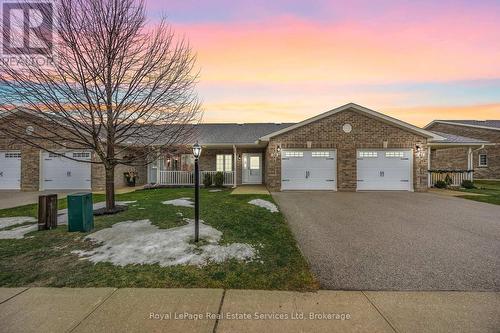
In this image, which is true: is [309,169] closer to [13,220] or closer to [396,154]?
[396,154]

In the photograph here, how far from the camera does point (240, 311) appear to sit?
8.79ft

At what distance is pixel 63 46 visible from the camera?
22.5ft

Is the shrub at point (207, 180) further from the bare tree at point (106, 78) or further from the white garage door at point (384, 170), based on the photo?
the white garage door at point (384, 170)

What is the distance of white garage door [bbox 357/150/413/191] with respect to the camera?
42.9 ft

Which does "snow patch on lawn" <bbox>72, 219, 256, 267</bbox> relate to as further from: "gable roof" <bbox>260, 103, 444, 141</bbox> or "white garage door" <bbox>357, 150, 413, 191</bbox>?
"white garage door" <bbox>357, 150, 413, 191</bbox>

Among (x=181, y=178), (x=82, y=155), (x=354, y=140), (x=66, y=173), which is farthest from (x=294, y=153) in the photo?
(x=66, y=173)

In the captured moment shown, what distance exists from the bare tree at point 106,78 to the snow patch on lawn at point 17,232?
213 cm

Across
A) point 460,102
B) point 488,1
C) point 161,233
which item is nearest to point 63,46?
point 161,233

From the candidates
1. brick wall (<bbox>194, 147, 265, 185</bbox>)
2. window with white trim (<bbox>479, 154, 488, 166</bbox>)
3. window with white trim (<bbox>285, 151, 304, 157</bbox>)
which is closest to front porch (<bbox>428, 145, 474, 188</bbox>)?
window with white trim (<bbox>479, 154, 488, 166</bbox>)

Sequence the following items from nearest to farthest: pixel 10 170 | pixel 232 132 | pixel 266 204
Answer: pixel 266 204 → pixel 10 170 → pixel 232 132

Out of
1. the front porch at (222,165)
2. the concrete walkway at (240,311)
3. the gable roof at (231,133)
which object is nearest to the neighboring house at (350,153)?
the gable roof at (231,133)

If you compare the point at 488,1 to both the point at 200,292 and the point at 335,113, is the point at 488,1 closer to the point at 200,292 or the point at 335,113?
the point at 335,113

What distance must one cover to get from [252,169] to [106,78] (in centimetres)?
1136

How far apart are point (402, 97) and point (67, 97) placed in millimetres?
19280
